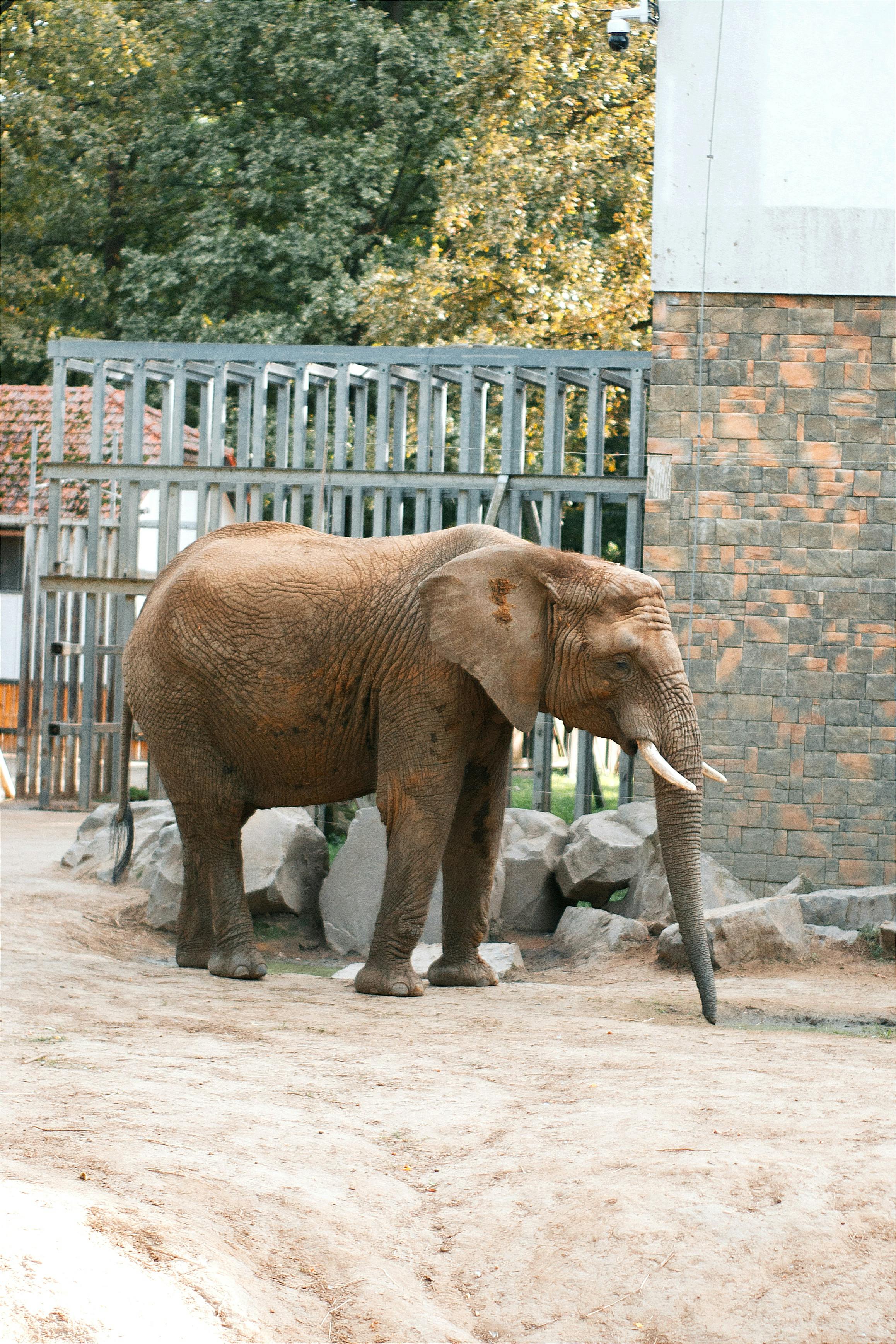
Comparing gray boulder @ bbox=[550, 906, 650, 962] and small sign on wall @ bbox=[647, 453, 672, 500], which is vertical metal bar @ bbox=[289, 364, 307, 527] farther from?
gray boulder @ bbox=[550, 906, 650, 962]

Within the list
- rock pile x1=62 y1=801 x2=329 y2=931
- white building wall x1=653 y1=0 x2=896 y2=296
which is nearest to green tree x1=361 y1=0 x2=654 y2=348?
white building wall x1=653 y1=0 x2=896 y2=296

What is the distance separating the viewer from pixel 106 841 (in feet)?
35.0

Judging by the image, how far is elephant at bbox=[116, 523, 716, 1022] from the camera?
686cm

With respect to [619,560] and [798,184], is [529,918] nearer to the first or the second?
[798,184]

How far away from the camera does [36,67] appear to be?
82.0 ft

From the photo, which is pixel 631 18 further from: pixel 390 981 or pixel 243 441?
pixel 390 981

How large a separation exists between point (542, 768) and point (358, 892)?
2316 mm

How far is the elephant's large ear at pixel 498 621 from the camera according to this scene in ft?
22.7

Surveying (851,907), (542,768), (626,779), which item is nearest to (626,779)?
(626,779)

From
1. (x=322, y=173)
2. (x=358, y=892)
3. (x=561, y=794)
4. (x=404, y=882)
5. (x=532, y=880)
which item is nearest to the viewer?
(x=404, y=882)

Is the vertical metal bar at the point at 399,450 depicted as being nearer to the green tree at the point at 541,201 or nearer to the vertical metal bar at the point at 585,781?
the vertical metal bar at the point at 585,781

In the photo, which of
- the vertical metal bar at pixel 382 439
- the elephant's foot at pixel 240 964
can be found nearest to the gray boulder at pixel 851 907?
the elephant's foot at pixel 240 964

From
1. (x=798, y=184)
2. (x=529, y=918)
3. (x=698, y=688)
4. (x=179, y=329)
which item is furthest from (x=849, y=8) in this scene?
(x=179, y=329)

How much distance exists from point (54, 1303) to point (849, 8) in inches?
Result: 372
